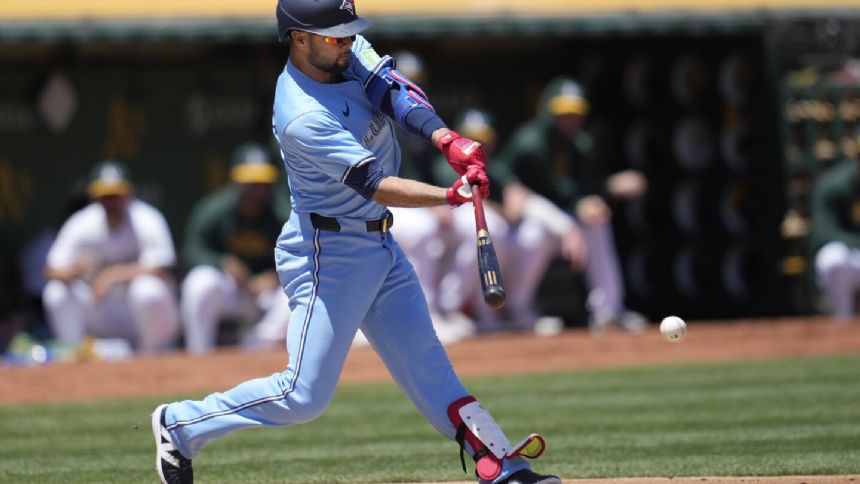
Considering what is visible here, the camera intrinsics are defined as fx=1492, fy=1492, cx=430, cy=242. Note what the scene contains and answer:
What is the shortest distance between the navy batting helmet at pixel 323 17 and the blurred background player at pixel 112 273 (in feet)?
19.6

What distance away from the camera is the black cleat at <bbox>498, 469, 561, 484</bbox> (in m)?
4.65

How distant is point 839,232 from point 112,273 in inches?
220

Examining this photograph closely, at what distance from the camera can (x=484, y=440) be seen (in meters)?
4.75

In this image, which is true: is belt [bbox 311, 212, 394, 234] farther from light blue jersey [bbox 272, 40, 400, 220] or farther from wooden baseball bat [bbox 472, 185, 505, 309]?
wooden baseball bat [bbox 472, 185, 505, 309]

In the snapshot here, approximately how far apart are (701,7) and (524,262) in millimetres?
2799

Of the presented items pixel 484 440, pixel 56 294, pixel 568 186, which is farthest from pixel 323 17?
pixel 568 186

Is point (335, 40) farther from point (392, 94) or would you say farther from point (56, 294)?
point (56, 294)

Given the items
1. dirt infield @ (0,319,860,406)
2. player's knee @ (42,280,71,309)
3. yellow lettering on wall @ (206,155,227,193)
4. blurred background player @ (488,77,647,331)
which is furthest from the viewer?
yellow lettering on wall @ (206,155,227,193)

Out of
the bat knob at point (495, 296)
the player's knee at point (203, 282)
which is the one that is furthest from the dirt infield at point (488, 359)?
the bat knob at point (495, 296)

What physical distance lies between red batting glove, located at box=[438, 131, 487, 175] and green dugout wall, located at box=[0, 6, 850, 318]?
687 centimetres

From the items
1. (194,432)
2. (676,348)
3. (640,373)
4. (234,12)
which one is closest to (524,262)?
(676,348)

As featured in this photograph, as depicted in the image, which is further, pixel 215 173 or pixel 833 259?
pixel 215 173

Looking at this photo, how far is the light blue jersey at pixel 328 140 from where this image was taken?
4609mm

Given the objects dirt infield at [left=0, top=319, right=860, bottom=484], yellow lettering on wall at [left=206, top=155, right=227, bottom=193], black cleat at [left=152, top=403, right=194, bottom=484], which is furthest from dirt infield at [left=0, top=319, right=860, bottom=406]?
black cleat at [left=152, top=403, right=194, bottom=484]
